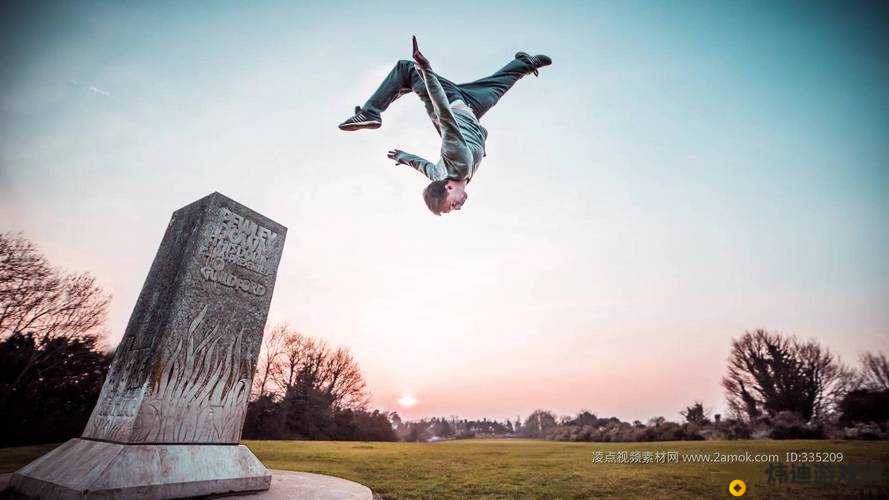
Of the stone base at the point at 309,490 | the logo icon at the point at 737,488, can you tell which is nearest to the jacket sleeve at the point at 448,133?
the stone base at the point at 309,490

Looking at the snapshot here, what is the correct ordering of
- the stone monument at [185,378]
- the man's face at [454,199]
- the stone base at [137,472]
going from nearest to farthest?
the stone base at [137,472], the stone monument at [185,378], the man's face at [454,199]

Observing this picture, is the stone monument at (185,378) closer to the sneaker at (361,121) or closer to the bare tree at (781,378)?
the sneaker at (361,121)

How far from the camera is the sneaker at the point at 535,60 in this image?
15.6ft

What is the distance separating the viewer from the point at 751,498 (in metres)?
5.17

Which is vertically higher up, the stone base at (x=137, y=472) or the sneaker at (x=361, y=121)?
the sneaker at (x=361, y=121)

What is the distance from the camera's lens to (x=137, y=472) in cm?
275

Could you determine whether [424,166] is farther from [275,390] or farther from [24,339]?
[275,390]

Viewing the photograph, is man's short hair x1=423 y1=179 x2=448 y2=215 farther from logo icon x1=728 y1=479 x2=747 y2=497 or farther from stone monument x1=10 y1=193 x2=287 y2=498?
logo icon x1=728 y1=479 x2=747 y2=497

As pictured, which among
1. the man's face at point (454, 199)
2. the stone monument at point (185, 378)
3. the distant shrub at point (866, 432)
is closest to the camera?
the stone monument at point (185, 378)

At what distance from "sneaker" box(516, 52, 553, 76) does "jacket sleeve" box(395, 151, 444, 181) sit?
2.02 m

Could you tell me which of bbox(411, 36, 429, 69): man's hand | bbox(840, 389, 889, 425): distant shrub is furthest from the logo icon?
bbox(840, 389, 889, 425): distant shrub

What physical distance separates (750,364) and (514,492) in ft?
115

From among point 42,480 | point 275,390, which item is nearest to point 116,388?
point 42,480

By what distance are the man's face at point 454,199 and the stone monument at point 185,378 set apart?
221 cm
